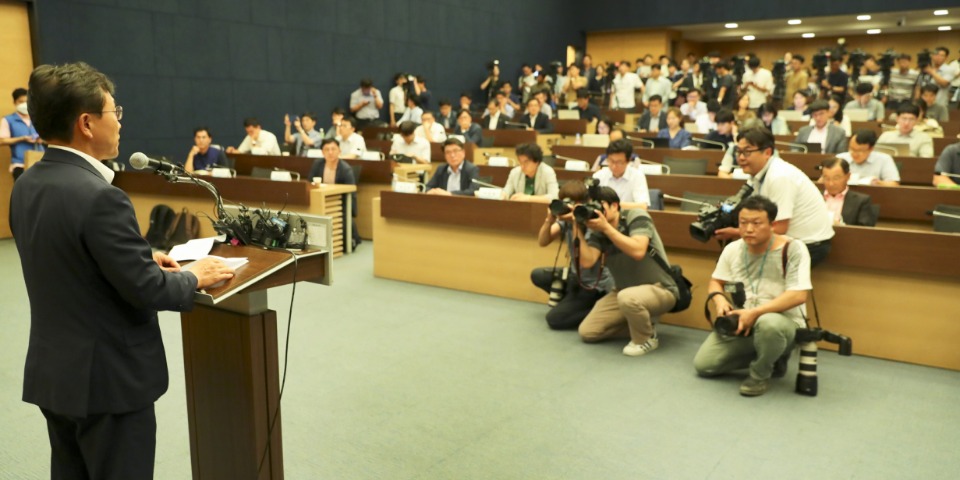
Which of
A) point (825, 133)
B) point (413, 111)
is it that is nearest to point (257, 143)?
point (413, 111)

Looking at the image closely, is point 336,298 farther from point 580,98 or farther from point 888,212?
point 580,98

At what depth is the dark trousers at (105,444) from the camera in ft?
5.32

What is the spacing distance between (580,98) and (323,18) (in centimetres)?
404

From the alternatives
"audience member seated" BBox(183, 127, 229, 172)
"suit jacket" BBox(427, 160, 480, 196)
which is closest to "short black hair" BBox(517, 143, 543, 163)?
"suit jacket" BBox(427, 160, 480, 196)

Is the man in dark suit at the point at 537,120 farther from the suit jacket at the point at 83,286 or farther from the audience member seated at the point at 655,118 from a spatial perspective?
the suit jacket at the point at 83,286

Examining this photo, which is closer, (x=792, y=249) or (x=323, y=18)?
(x=792, y=249)

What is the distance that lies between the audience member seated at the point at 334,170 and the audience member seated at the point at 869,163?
3979 mm

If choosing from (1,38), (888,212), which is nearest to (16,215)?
(888,212)

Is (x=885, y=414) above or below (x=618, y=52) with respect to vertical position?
below

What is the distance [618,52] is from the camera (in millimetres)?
17203

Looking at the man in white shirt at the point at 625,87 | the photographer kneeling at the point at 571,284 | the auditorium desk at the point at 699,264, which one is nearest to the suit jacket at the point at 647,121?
the man in white shirt at the point at 625,87

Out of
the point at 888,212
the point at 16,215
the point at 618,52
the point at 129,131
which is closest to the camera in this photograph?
the point at 16,215

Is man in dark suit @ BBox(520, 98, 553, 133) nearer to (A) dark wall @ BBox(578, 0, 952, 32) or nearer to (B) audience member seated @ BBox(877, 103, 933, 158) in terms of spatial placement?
(B) audience member seated @ BBox(877, 103, 933, 158)

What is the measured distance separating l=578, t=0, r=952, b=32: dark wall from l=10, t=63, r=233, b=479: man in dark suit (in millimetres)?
15381
